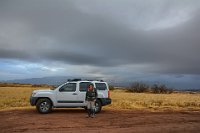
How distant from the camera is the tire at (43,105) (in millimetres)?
18672

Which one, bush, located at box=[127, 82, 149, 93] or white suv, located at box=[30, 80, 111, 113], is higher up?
bush, located at box=[127, 82, 149, 93]

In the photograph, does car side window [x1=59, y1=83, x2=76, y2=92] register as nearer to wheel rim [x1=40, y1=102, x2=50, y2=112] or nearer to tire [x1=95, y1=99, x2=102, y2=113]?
wheel rim [x1=40, y1=102, x2=50, y2=112]

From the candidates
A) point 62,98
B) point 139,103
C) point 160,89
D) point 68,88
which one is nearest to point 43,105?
point 62,98

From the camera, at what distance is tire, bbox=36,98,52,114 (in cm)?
1867

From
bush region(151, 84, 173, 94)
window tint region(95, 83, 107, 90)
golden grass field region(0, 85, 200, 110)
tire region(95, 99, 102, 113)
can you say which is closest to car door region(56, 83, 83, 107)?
tire region(95, 99, 102, 113)

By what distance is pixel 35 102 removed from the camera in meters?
19.0

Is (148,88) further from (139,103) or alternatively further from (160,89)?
(139,103)

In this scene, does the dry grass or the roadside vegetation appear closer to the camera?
the dry grass

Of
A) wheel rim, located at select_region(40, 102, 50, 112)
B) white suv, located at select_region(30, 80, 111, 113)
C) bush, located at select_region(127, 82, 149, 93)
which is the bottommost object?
wheel rim, located at select_region(40, 102, 50, 112)

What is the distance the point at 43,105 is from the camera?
61.7ft

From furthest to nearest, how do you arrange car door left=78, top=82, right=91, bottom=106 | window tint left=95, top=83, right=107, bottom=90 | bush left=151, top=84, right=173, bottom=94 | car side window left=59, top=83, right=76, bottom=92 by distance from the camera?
bush left=151, top=84, right=173, bottom=94 → window tint left=95, top=83, right=107, bottom=90 → car side window left=59, top=83, right=76, bottom=92 → car door left=78, top=82, right=91, bottom=106

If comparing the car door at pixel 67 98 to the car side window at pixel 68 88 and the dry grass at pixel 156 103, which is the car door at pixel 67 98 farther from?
the dry grass at pixel 156 103

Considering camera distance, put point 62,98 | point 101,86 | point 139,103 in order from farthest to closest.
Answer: point 139,103 → point 101,86 → point 62,98

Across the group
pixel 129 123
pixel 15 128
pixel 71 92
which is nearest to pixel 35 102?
pixel 71 92
